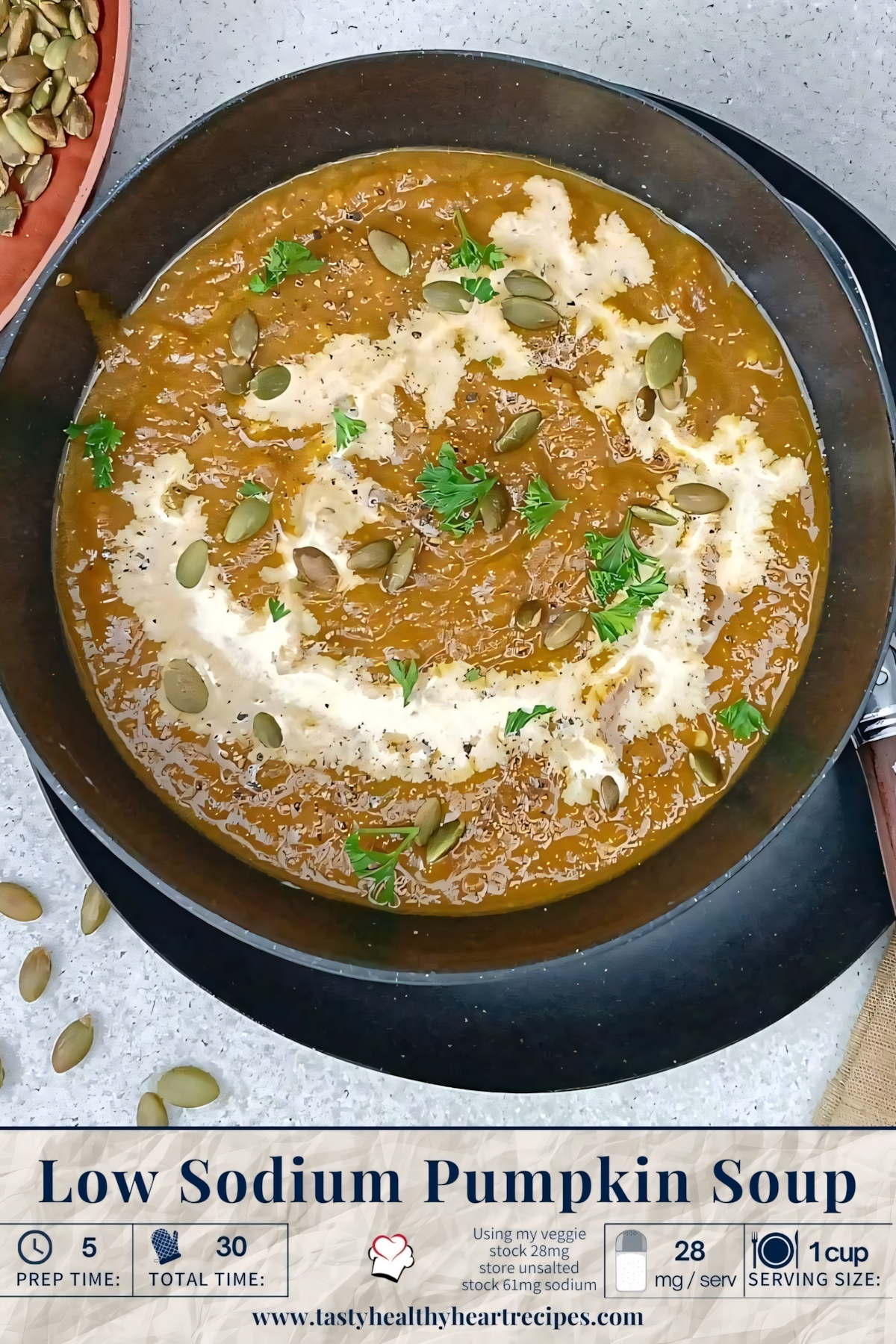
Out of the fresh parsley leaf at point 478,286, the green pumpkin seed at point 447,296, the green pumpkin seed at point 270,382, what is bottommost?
the green pumpkin seed at point 270,382

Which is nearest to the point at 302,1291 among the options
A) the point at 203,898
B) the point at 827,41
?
the point at 203,898

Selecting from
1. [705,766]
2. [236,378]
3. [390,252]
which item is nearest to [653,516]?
[705,766]

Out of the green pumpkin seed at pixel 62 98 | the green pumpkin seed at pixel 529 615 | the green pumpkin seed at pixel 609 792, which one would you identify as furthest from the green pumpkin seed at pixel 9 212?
the green pumpkin seed at pixel 609 792

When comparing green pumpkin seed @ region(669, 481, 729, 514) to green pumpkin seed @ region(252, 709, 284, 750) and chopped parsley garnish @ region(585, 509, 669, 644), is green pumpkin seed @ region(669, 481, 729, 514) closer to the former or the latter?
chopped parsley garnish @ region(585, 509, 669, 644)

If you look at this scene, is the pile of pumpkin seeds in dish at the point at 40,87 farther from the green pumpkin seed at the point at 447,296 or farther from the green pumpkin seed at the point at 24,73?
the green pumpkin seed at the point at 447,296

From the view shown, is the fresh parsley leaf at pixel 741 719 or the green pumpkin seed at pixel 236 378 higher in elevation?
the green pumpkin seed at pixel 236 378

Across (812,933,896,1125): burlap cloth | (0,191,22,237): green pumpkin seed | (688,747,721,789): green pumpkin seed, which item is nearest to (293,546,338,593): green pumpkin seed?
(688,747,721,789): green pumpkin seed

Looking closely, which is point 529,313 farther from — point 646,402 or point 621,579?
point 621,579

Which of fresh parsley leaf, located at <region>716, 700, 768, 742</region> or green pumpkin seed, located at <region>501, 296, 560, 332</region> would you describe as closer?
green pumpkin seed, located at <region>501, 296, 560, 332</region>
